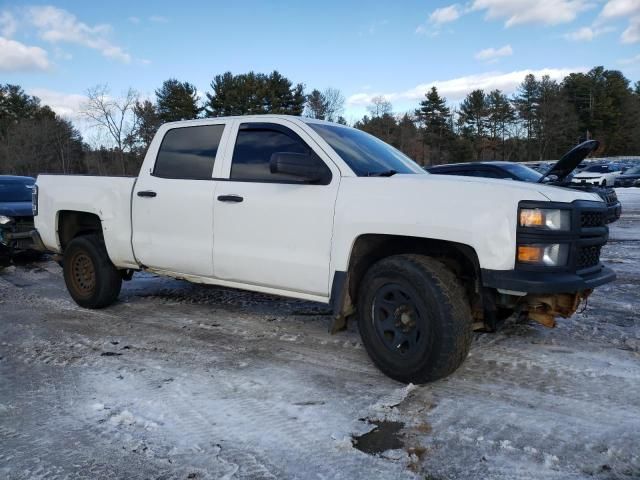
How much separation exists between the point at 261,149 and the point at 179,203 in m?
0.98

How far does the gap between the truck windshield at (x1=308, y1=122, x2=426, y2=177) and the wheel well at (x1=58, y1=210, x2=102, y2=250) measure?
311 cm

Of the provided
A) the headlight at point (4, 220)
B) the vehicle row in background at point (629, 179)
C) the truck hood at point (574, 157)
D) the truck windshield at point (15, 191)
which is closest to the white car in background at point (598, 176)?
the vehicle row in background at point (629, 179)

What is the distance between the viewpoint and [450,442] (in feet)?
9.16

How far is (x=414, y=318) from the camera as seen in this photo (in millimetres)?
3508

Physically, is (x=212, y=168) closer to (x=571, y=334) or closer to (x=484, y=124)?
(x=571, y=334)

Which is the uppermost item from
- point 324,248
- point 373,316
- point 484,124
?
point 484,124

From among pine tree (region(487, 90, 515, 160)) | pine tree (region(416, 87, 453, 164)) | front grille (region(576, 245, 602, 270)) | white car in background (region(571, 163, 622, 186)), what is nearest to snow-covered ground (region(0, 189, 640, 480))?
front grille (region(576, 245, 602, 270))

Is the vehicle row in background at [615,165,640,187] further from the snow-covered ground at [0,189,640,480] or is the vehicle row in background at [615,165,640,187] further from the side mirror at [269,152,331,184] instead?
the side mirror at [269,152,331,184]

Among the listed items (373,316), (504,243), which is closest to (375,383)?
(373,316)

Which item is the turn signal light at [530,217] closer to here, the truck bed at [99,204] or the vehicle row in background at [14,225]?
Result: the truck bed at [99,204]

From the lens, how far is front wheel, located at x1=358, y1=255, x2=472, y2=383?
3318 millimetres

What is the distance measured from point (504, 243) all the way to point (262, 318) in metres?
2.83

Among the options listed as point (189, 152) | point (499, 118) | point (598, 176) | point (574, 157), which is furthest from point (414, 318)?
point (499, 118)

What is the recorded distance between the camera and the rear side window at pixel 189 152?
4.76 meters
